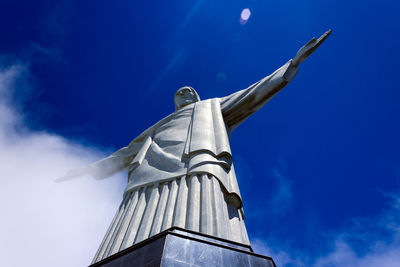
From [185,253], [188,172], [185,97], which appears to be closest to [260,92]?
[185,97]

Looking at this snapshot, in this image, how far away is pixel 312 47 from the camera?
7.16 m

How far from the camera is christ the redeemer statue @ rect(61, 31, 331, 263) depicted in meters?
4.68

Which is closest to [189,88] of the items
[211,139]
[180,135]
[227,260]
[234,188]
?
[180,135]

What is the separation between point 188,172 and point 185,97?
4.75 m

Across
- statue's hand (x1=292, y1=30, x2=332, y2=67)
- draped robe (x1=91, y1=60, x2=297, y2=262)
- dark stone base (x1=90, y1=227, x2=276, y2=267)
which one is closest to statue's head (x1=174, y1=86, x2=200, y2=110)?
draped robe (x1=91, y1=60, x2=297, y2=262)

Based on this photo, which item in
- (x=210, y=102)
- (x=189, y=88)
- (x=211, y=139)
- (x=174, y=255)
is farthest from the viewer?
(x=189, y=88)

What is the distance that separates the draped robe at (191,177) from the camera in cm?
466

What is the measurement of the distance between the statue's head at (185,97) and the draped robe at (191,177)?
3.72 feet

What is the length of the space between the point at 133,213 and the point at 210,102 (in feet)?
13.6

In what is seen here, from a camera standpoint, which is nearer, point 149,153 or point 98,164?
point 149,153

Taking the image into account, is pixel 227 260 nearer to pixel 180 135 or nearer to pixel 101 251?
pixel 101 251

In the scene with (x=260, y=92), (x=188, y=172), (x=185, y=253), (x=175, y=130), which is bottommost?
(x=185, y=253)

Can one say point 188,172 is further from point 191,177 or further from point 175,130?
point 175,130

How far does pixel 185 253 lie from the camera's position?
10.4ft
